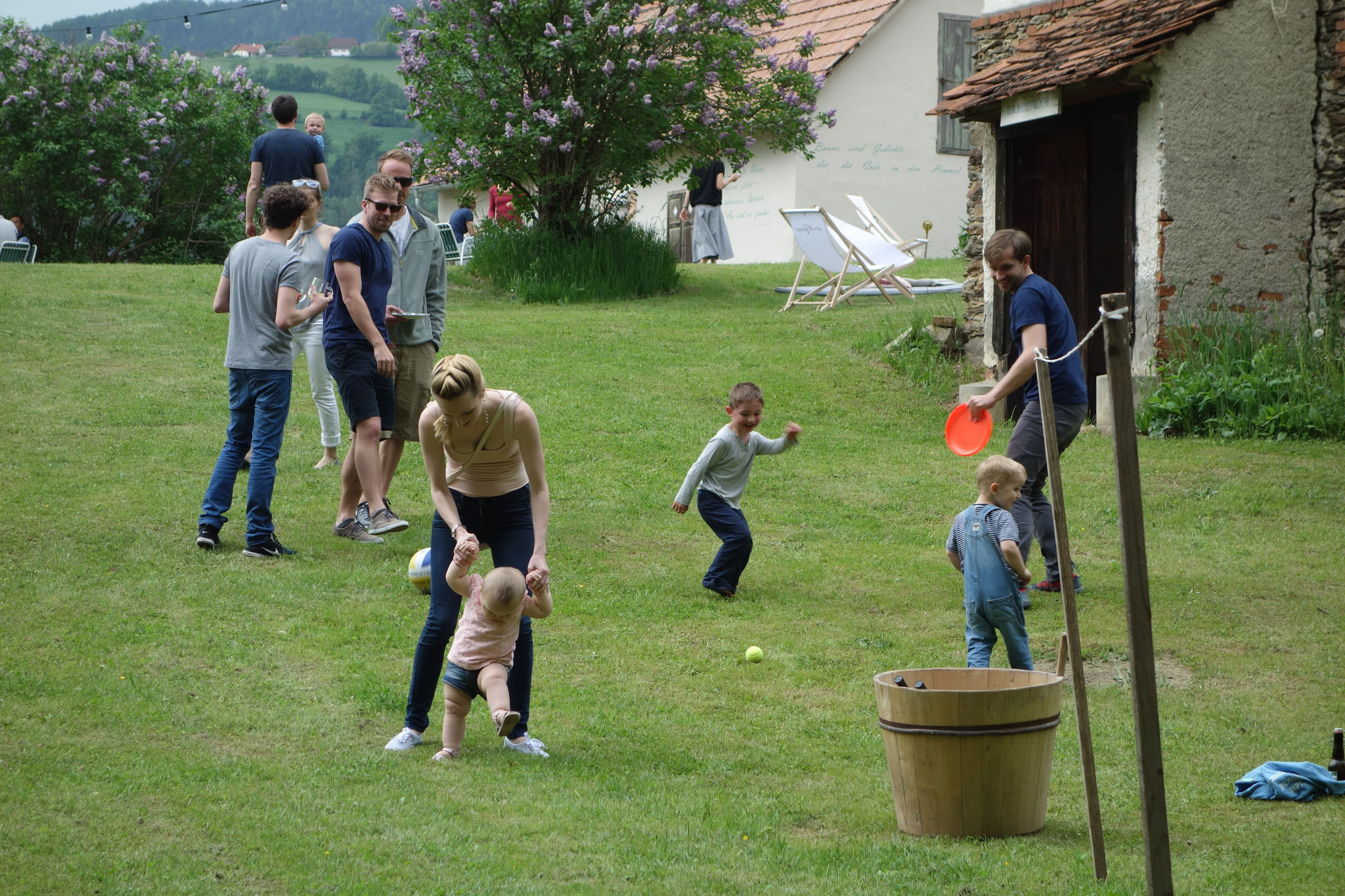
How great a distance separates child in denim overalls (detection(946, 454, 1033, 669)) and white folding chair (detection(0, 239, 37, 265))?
21576 millimetres

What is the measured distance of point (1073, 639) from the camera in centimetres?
414

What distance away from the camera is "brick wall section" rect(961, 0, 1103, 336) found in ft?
47.3

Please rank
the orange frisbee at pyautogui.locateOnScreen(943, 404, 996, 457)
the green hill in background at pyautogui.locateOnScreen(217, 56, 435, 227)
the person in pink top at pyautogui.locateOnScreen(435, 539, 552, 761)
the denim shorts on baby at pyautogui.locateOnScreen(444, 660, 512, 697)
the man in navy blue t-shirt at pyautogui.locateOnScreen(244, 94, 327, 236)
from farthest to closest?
the green hill in background at pyautogui.locateOnScreen(217, 56, 435, 227)
the man in navy blue t-shirt at pyautogui.locateOnScreen(244, 94, 327, 236)
the orange frisbee at pyautogui.locateOnScreen(943, 404, 996, 457)
the denim shorts on baby at pyautogui.locateOnScreen(444, 660, 512, 697)
the person in pink top at pyautogui.locateOnScreen(435, 539, 552, 761)

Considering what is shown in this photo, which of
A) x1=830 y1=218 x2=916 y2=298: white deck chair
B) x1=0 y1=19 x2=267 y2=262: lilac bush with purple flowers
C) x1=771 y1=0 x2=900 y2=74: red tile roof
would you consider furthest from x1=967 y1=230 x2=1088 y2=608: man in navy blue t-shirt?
x1=0 y1=19 x2=267 y2=262: lilac bush with purple flowers

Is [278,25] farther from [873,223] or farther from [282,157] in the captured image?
[282,157]

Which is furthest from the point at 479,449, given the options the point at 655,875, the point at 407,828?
the point at 655,875

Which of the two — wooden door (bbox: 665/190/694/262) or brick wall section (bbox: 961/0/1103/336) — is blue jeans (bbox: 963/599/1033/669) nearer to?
brick wall section (bbox: 961/0/1103/336)

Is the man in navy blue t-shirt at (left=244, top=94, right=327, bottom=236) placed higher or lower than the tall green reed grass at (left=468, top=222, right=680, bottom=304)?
higher

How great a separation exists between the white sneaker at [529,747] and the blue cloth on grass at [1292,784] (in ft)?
8.26

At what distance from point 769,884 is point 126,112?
27.7 meters

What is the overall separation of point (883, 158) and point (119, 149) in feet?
50.6

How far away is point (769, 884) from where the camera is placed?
159 inches

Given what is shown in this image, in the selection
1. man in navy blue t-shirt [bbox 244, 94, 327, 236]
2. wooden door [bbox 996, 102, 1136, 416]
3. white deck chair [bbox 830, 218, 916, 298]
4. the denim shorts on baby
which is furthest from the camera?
white deck chair [bbox 830, 218, 916, 298]

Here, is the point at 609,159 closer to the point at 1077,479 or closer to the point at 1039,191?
the point at 1039,191
